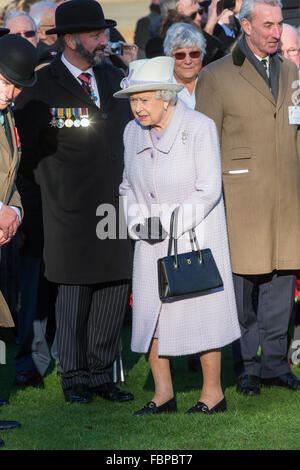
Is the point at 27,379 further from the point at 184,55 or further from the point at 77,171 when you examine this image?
the point at 184,55

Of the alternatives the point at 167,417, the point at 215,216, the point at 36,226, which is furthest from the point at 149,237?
the point at 36,226

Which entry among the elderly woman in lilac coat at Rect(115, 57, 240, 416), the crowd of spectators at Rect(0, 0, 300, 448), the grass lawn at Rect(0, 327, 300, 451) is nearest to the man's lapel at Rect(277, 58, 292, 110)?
the crowd of spectators at Rect(0, 0, 300, 448)

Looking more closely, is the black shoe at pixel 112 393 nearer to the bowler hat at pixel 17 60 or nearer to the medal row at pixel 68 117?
the medal row at pixel 68 117

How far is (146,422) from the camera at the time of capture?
597cm

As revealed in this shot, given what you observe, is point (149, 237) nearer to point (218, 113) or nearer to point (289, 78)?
point (218, 113)

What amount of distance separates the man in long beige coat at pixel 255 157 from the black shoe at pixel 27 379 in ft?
4.54

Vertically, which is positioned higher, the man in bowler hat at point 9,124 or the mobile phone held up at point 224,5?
the mobile phone held up at point 224,5

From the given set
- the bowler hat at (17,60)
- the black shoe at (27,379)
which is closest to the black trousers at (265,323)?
the black shoe at (27,379)

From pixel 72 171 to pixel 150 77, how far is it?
1036 millimetres

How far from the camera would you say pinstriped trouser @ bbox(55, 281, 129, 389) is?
6762 mm

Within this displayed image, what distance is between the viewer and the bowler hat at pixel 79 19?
6.68 meters

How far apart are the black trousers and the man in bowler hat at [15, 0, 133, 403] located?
2.61 feet

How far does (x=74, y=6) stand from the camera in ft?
22.2
